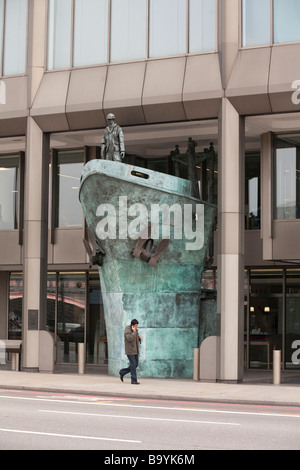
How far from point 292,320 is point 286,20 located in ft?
35.6

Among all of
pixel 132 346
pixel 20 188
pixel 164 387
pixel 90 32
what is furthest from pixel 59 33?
pixel 164 387

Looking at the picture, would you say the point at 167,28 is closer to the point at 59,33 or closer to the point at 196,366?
the point at 59,33

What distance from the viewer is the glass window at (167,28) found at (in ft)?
82.4

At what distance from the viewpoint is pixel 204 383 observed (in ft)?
74.8

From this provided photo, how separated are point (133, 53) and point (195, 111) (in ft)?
9.93

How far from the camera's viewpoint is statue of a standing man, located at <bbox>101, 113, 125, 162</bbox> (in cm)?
2433

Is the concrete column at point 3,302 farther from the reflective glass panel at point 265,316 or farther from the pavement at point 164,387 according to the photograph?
the reflective glass panel at point 265,316

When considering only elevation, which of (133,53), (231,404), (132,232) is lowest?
(231,404)

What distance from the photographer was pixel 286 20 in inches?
933

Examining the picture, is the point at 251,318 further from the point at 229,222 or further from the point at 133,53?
the point at 133,53

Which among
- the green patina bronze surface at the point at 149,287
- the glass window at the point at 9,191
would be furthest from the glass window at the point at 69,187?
the green patina bronze surface at the point at 149,287

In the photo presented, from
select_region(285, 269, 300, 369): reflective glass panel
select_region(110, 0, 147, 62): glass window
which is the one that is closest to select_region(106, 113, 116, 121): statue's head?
select_region(110, 0, 147, 62): glass window

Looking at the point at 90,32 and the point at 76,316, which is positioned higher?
the point at 90,32

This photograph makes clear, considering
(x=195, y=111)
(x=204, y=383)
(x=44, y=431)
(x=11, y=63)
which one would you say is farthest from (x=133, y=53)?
(x=44, y=431)
